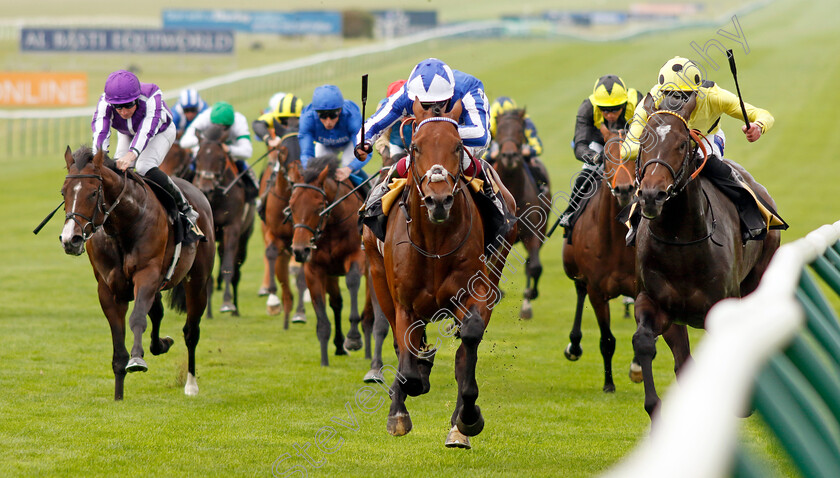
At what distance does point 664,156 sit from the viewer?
19.2 feet

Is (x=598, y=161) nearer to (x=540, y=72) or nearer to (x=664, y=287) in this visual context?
(x=664, y=287)

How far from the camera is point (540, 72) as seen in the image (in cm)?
4431

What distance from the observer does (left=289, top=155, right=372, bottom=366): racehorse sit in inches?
379

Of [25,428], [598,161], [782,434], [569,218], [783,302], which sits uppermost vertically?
[783,302]

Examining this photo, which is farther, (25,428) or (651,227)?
(25,428)

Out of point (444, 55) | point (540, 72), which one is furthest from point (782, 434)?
point (540, 72)

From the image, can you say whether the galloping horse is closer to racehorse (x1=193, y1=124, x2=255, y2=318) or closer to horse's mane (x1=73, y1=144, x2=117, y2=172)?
horse's mane (x1=73, y1=144, x2=117, y2=172)

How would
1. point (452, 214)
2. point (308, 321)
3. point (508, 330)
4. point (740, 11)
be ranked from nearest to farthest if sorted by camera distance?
point (452, 214) < point (508, 330) < point (308, 321) < point (740, 11)

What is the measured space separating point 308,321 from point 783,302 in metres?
10.3

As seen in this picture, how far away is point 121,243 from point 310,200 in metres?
2.34

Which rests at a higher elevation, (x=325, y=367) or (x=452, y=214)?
(x=452, y=214)

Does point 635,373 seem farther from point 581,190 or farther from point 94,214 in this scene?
point 94,214

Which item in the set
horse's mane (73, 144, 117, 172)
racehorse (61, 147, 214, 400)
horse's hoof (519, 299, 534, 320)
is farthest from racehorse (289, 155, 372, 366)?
horse's hoof (519, 299, 534, 320)

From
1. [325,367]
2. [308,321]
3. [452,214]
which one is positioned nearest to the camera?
[452,214]
